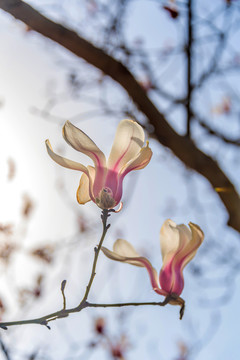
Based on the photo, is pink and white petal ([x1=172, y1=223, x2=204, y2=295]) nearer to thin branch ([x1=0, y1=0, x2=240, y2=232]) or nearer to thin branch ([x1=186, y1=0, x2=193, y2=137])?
thin branch ([x1=0, y1=0, x2=240, y2=232])

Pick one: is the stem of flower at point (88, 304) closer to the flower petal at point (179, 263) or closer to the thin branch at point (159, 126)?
the flower petal at point (179, 263)

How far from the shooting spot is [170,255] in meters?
0.67

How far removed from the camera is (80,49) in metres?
1.29

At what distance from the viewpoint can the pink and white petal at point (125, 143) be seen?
0.58 meters

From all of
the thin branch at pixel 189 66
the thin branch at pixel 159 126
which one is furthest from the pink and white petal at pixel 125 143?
the thin branch at pixel 189 66

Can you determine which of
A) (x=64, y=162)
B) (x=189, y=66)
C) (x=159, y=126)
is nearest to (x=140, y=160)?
(x=64, y=162)

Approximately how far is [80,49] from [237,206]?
0.78 m

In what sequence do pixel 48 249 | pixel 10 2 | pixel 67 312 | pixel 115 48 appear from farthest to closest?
pixel 48 249, pixel 115 48, pixel 10 2, pixel 67 312

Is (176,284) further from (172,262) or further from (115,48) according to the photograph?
(115,48)

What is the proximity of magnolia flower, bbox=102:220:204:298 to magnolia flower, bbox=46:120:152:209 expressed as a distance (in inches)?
3.6

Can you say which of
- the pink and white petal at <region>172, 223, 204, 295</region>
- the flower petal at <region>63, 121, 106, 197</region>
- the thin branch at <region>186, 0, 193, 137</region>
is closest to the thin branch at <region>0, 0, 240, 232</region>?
the thin branch at <region>186, 0, 193, 137</region>

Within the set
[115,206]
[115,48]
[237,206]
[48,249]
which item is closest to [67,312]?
[115,206]

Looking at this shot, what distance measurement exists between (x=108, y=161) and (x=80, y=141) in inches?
2.9

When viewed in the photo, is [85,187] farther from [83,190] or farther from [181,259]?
[181,259]
